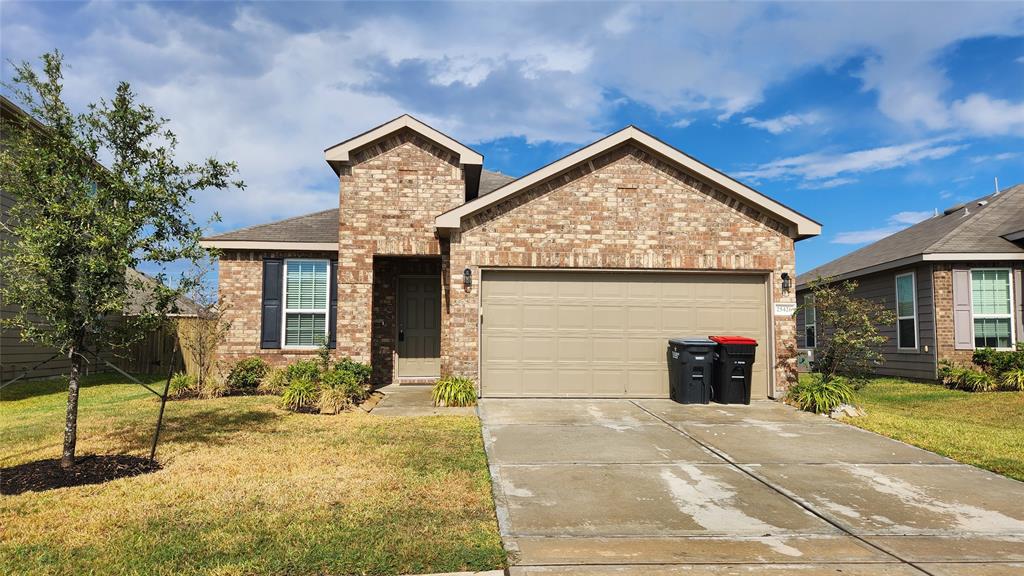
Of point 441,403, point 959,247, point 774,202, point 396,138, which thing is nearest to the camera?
point 441,403

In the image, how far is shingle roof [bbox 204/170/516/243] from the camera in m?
12.9

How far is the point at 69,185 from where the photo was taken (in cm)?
587

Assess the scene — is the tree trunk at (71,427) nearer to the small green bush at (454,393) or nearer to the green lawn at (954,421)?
the small green bush at (454,393)

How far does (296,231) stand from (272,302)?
1.75 m

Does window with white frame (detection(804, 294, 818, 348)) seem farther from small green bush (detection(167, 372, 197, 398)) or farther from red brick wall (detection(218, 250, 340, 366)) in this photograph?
small green bush (detection(167, 372, 197, 398))

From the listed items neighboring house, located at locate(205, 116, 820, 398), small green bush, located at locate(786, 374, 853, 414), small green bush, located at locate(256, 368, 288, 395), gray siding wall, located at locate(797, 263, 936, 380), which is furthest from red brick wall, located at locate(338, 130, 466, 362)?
gray siding wall, located at locate(797, 263, 936, 380)

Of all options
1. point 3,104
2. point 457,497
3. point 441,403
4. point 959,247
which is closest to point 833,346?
point 959,247

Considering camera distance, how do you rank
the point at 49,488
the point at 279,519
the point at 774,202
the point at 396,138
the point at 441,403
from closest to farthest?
the point at 279,519 → the point at 49,488 → the point at 441,403 → the point at 774,202 → the point at 396,138

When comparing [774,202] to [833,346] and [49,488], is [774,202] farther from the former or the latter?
[49,488]

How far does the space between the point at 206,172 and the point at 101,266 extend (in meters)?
1.52

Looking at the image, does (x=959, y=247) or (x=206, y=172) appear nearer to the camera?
(x=206, y=172)

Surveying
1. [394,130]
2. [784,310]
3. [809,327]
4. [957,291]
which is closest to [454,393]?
[394,130]

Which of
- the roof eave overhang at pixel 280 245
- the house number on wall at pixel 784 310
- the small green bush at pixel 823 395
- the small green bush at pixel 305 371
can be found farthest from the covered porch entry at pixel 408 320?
the small green bush at pixel 823 395

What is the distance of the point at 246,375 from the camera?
1234 centimetres
